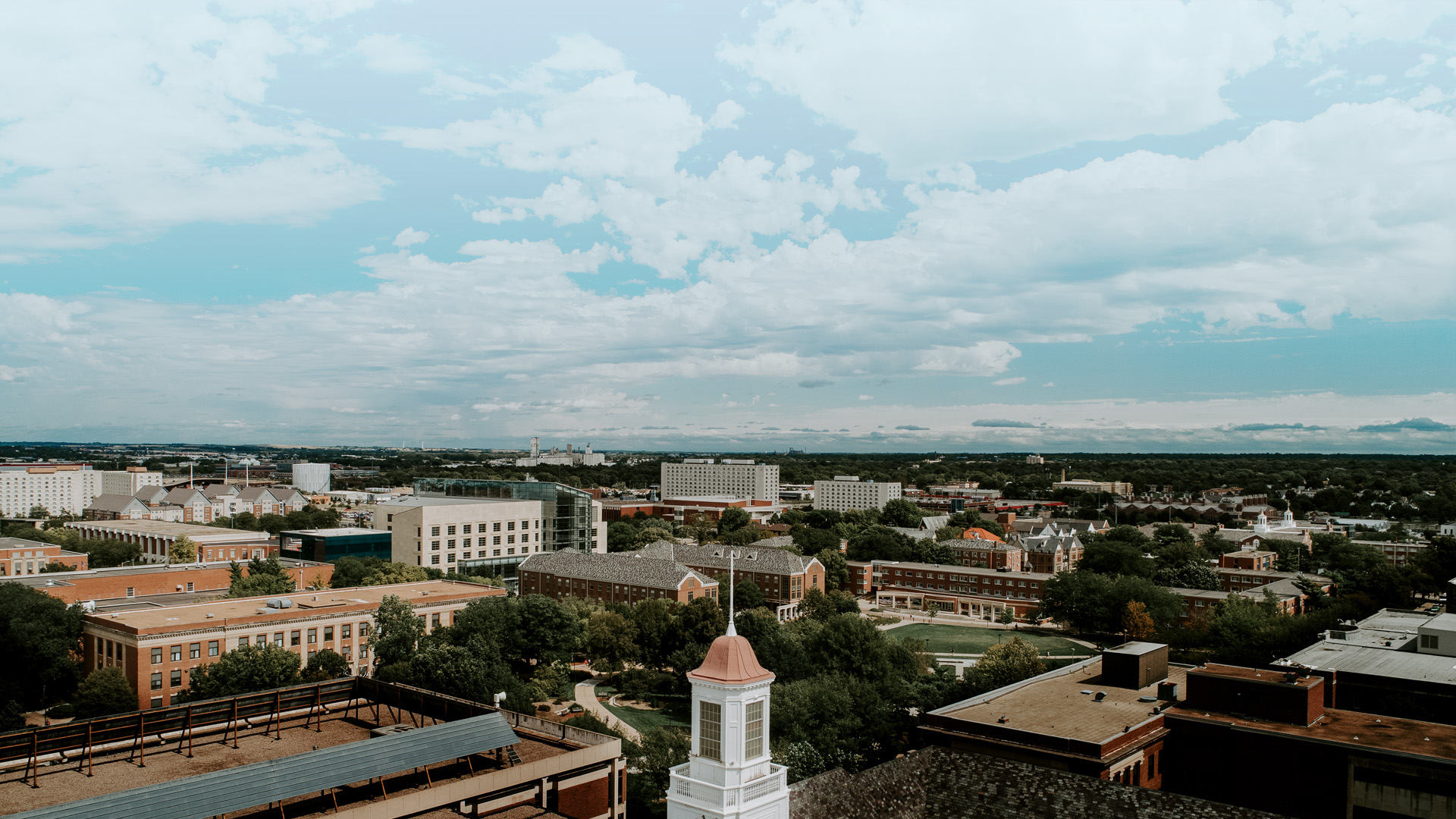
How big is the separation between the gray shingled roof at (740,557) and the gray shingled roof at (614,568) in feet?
27.0

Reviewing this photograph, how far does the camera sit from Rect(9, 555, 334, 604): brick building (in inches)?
2739

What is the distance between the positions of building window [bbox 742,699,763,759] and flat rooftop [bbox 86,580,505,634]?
4358 cm

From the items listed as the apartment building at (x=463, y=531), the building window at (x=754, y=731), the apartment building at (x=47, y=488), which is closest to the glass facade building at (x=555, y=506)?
the apartment building at (x=463, y=531)

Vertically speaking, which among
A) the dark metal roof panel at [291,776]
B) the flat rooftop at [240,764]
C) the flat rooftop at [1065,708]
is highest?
the dark metal roof panel at [291,776]

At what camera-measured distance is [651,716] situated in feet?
170

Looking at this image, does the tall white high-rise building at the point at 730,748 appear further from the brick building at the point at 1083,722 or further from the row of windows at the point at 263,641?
the row of windows at the point at 263,641

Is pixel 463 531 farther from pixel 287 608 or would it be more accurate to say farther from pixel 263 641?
pixel 263 641

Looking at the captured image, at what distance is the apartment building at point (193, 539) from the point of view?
9775 centimetres

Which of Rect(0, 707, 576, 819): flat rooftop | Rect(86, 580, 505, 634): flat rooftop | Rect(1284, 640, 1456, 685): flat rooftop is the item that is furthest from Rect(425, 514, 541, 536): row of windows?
Rect(1284, 640, 1456, 685): flat rooftop

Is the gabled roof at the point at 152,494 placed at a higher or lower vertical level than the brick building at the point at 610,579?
higher

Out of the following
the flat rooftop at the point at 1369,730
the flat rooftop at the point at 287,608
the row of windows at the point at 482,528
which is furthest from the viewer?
the row of windows at the point at 482,528

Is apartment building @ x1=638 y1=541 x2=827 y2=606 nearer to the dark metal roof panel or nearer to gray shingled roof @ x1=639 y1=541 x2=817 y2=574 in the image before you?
gray shingled roof @ x1=639 y1=541 x2=817 y2=574

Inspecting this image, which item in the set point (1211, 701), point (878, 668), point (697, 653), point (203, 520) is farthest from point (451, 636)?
point (203, 520)

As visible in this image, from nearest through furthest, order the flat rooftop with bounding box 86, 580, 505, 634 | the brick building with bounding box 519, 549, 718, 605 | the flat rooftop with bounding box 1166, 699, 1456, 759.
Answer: the flat rooftop with bounding box 1166, 699, 1456, 759 < the flat rooftop with bounding box 86, 580, 505, 634 < the brick building with bounding box 519, 549, 718, 605
